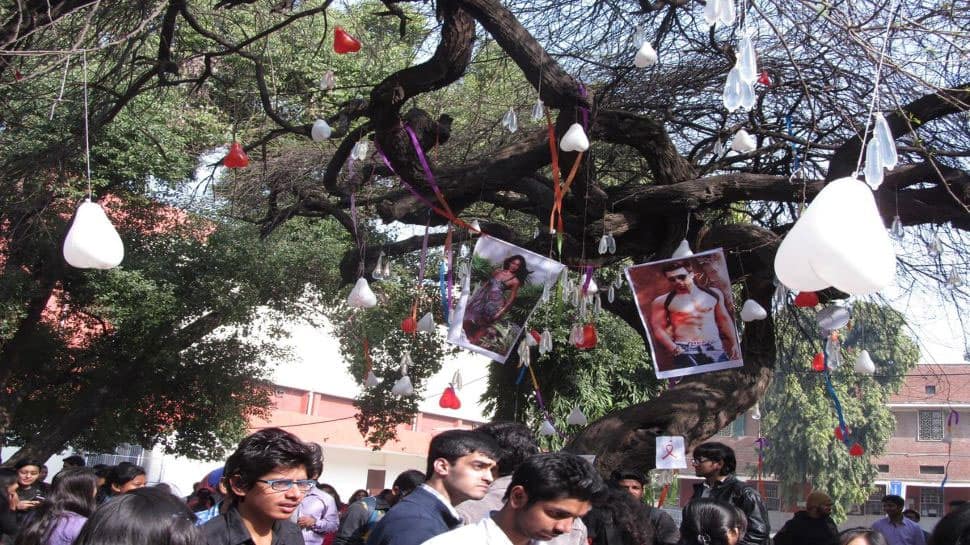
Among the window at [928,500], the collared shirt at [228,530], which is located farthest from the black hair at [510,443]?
the window at [928,500]

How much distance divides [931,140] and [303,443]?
613 cm

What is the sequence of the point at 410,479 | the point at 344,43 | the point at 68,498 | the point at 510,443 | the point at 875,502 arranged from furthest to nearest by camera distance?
the point at 875,502 → the point at 344,43 → the point at 410,479 → the point at 68,498 → the point at 510,443

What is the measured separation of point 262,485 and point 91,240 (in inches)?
88.4

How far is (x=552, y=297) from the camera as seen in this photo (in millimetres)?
13078

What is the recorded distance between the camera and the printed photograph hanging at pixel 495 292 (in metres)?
7.29

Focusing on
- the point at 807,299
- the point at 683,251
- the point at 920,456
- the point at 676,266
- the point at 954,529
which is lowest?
the point at 954,529

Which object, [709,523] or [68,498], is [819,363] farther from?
[68,498]

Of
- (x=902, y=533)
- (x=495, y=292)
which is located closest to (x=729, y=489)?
(x=495, y=292)

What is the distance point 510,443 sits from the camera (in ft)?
12.5

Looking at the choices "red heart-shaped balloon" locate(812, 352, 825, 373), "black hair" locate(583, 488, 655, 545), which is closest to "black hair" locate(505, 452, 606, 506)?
"black hair" locate(583, 488, 655, 545)

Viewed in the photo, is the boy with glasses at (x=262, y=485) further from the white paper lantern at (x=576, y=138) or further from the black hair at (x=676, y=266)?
the black hair at (x=676, y=266)

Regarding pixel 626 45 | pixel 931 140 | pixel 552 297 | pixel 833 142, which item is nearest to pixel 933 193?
pixel 931 140

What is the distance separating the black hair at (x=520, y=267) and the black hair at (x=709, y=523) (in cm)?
370

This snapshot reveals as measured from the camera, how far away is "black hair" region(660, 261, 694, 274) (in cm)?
713
